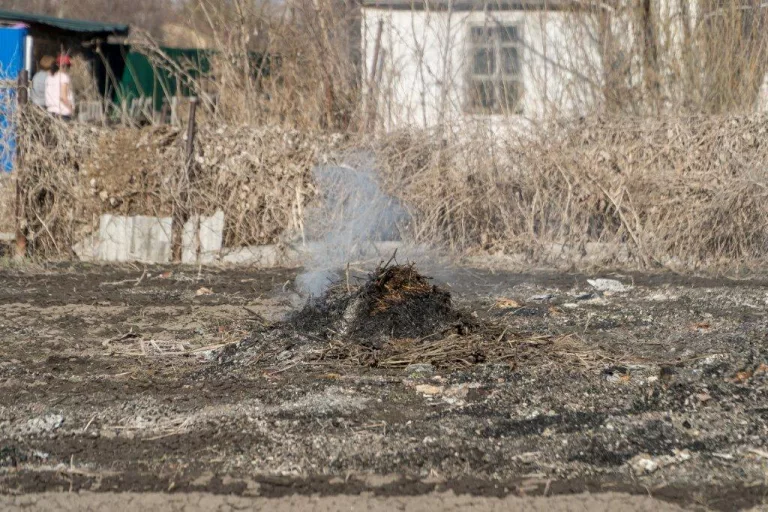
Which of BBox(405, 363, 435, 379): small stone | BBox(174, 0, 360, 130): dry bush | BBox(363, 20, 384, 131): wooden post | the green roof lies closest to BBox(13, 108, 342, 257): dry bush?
BBox(363, 20, 384, 131): wooden post

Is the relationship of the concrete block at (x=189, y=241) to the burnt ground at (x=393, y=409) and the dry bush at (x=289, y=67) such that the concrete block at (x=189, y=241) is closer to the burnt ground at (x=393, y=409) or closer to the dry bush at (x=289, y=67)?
the dry bush at (x=289, y=67)

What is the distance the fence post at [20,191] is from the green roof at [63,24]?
8234 mm

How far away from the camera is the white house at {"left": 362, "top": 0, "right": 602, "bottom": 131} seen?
527 inches

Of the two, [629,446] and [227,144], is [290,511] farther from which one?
[227,144]

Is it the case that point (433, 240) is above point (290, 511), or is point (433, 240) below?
above

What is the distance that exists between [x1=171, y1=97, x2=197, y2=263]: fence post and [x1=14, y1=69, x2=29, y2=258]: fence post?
179 cm

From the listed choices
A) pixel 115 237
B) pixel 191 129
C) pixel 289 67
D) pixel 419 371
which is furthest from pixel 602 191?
pixel 115 237

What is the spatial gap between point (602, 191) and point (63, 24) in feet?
41.8

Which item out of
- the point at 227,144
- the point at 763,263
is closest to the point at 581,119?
the point at 763,263

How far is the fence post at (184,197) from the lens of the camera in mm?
11734

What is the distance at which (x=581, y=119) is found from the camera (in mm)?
12109

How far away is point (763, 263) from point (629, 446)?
7006 millimetres

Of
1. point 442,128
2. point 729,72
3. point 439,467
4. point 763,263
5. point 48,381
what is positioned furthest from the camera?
point 729,72

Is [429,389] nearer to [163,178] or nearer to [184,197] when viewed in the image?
[184,197]
